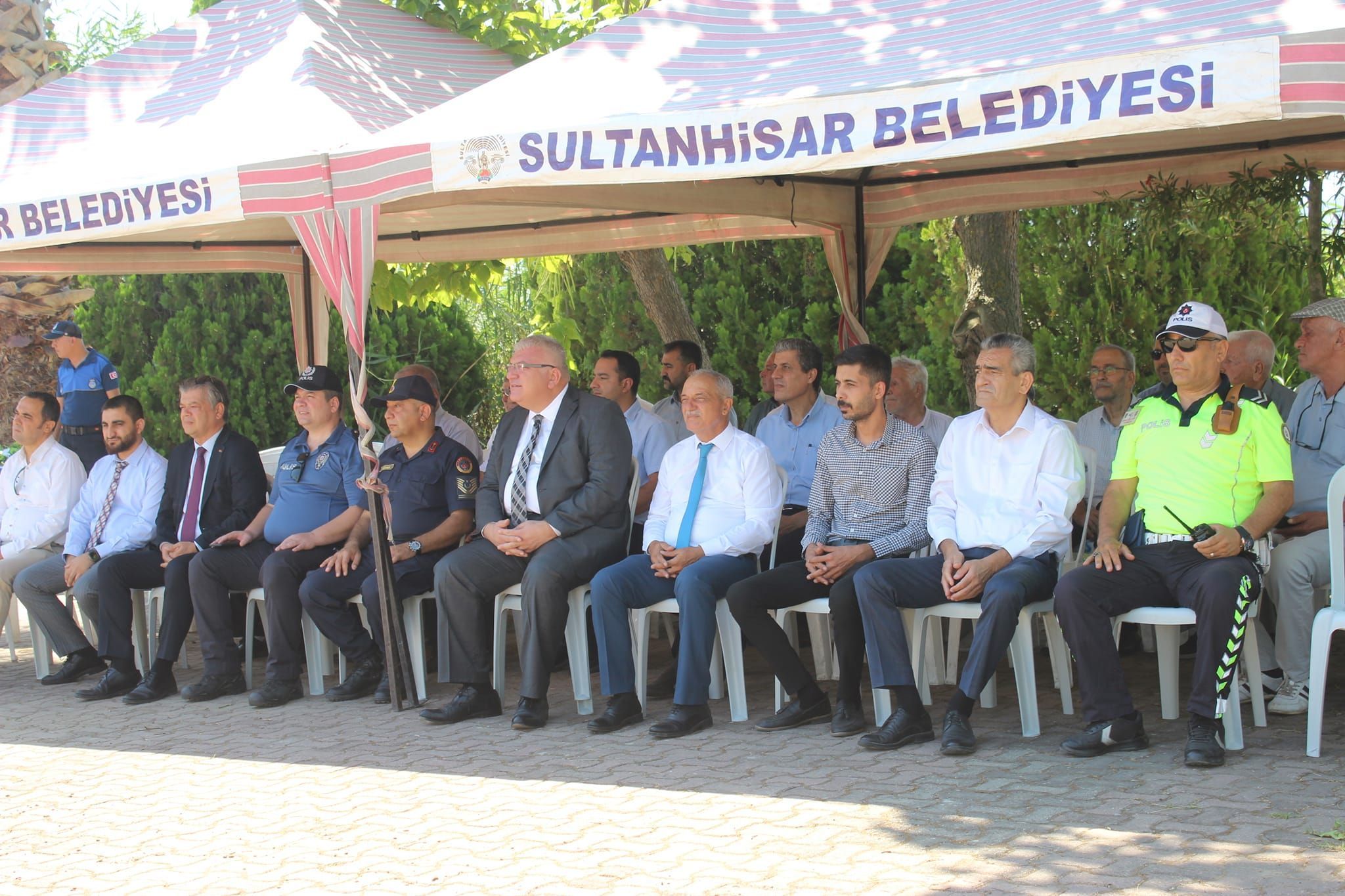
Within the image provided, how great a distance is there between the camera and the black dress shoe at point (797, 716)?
548 centimetres

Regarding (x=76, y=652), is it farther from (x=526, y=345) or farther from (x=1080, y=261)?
(x=1080, y=261)

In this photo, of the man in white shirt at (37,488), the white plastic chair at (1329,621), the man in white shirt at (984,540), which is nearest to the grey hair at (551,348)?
the man in white shirt at (984,540)

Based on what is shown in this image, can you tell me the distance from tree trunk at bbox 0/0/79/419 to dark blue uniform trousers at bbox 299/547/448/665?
15.9 feet

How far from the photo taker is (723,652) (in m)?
5.77

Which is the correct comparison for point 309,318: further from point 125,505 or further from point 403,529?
point 403,529

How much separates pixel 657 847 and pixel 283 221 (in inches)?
245

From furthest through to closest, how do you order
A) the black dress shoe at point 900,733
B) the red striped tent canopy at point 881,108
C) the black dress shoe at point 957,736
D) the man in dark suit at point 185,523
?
the man in dark suit at point 185,523 < the black dress shoe at point 900,733 < the black dress shoe at point 957,736 < the red striped tent canopy at point 881,108

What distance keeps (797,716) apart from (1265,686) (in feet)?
5.79

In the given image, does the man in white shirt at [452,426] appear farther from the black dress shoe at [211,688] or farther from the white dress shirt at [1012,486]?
the white dress shirt at [1012,486]

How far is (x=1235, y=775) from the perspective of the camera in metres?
4.43

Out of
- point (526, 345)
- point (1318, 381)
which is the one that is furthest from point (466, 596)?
point (1318, 381)

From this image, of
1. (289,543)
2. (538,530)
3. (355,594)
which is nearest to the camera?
(538,530)

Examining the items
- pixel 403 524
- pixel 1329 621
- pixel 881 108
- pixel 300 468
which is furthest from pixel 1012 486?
pixel 300 468

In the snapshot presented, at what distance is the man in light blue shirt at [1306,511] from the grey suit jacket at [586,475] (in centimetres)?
253
